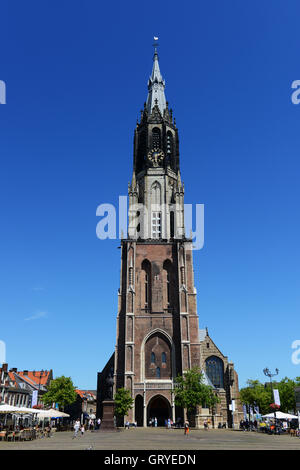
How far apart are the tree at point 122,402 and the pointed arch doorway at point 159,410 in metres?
4.93

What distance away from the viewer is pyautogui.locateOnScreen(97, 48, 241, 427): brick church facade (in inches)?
1951

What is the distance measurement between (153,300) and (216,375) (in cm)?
1698

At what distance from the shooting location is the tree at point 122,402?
4481cm

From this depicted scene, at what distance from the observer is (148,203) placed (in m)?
63.0

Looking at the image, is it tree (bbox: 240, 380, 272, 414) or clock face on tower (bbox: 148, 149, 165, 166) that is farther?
tree (bbox: 240, 380, 272, 414)

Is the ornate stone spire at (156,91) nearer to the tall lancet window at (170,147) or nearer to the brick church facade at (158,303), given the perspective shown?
the brick church facade at (158,303)

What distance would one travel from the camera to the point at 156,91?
74.9 metres

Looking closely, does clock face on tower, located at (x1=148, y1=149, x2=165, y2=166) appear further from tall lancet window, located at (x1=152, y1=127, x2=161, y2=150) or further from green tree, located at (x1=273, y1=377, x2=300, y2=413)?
green tree, located at (x1=273, y1=377, x2=300, y2=413)

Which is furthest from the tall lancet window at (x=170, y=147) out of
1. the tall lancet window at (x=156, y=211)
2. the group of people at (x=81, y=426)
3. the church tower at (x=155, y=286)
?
the group of people at (x=81, y=426)

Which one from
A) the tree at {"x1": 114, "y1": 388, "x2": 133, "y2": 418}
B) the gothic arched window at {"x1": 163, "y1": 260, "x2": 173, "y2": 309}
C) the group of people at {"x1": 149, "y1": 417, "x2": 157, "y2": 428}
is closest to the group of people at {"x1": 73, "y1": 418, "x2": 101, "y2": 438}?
the tree at {"x1": 114, "y1": 388, "x2": 133, "y2": 418}

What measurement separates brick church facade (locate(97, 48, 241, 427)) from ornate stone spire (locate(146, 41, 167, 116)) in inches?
160

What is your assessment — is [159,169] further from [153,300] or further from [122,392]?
[122,392]

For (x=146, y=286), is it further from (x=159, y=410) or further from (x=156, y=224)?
(x=159, y=410)
